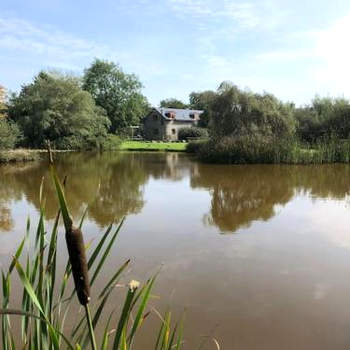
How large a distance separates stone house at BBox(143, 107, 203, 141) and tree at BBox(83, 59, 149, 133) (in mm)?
3925

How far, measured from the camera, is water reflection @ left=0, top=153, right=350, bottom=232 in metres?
7.97

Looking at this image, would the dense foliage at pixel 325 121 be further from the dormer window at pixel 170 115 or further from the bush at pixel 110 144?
the dormer window at pixel 170 115

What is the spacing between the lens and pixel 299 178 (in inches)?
536

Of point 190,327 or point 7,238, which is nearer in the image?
point 190,327

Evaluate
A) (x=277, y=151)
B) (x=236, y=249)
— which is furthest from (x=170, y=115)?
(x=236, y=249)

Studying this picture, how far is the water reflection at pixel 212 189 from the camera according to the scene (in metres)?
7.97

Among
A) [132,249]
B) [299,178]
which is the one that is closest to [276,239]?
[132,249]

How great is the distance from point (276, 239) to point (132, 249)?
2.30 meters

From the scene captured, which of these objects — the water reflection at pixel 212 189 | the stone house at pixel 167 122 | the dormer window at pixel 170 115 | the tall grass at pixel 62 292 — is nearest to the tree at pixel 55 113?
the water reflection at pixel 212 189

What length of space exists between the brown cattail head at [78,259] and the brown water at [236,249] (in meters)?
1.23

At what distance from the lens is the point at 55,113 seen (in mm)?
29547

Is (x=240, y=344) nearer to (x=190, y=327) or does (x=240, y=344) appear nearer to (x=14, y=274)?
(x=190, y=327)

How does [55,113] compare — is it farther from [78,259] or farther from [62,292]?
[78,259]

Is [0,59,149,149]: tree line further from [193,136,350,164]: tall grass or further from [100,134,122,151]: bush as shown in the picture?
[193,136,350,164]: tall grass
